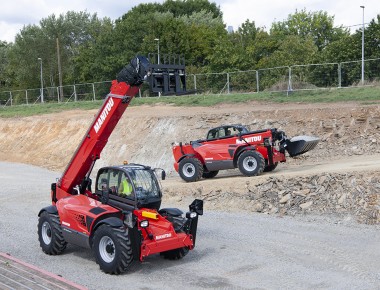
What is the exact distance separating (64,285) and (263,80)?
28.1m

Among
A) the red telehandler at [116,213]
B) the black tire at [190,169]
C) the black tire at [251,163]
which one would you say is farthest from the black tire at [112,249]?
the black tire at [190,169]

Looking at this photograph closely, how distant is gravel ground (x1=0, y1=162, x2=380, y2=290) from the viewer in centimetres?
1063

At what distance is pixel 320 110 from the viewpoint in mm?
25656

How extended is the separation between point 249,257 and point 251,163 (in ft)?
24.9

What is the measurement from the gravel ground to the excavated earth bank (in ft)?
2.64

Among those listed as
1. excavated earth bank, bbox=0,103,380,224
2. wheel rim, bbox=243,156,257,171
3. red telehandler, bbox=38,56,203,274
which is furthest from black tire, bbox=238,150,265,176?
red telehandler, bbox=38,56,203,274

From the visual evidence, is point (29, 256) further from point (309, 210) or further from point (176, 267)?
point (309, 210)

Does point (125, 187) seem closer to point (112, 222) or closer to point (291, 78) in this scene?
point (112, 222)

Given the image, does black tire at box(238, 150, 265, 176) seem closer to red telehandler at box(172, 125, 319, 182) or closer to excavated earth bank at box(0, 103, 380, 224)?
red telehandler at box(172, 125, 319, 182)

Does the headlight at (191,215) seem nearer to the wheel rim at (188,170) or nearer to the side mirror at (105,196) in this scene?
the side mirror at (105,196)

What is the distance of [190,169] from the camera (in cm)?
2072

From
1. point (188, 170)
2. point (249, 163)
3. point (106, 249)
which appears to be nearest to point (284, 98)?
point (188, 170)

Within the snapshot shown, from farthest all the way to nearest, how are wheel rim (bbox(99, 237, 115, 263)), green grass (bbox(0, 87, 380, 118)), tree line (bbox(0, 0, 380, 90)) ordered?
tree line (bbox(0, 0, 380, 90))
green grass (bbox(0, 87, 380, 118))
wheel rim (bbox(99, 237, 115, 263))

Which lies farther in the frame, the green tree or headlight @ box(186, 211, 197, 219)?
the green tree
